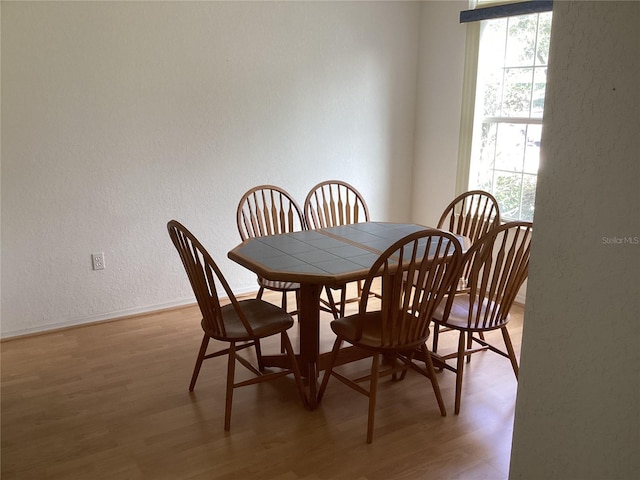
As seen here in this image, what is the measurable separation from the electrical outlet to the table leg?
5.30 ft

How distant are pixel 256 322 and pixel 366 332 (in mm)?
503

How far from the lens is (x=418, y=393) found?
283 cm

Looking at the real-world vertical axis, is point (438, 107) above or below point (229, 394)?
above

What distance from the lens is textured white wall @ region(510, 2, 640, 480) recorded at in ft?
3.45

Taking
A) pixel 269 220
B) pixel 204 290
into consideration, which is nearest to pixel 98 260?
pixel 269 220

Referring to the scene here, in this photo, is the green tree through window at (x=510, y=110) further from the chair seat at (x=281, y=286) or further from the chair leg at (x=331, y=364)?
the chair leg at (x=331, y=364)

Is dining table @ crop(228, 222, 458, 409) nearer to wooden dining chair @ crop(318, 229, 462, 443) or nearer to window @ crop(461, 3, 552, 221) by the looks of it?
wooden dining chair @ crop(318, 229, 462, 443)

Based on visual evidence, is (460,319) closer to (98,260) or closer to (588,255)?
(588,255)

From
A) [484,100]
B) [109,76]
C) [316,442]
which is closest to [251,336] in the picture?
[316,442]

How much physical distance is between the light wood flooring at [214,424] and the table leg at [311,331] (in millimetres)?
116

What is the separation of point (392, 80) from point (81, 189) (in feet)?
8.28

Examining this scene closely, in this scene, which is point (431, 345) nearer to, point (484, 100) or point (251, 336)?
point (251, 336)

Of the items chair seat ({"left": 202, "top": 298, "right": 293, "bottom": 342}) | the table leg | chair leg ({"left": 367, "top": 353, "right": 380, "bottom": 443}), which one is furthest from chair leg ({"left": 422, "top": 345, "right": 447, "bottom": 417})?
chair seat ({"left": 202, "top": 298, "right": 293, "bottom": 342})

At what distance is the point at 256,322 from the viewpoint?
2.64m
